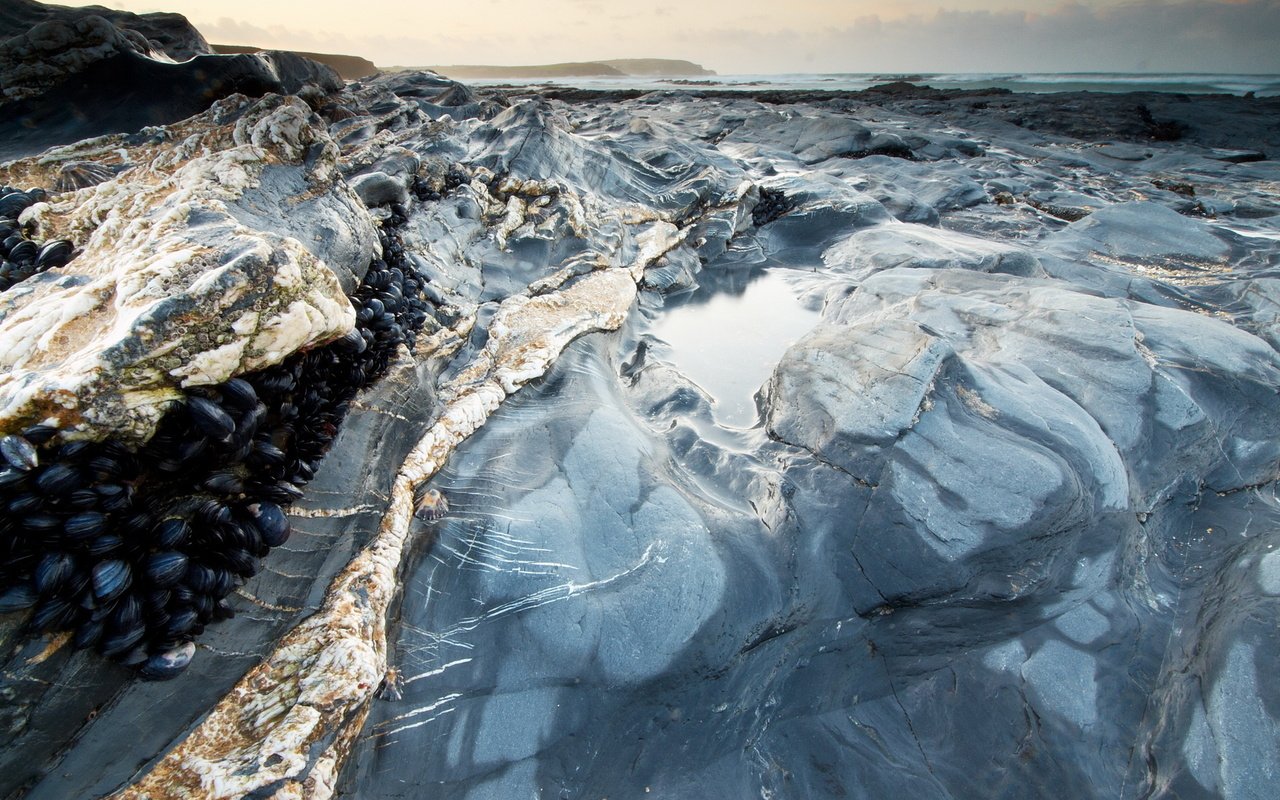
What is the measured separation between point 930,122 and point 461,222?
19.5 metres

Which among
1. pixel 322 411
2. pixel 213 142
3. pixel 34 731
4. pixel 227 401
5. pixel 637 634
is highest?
pixel 213 142

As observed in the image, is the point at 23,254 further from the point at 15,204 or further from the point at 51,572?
the point at 51,572

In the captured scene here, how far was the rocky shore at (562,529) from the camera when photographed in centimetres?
207

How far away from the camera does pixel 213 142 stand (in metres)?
4.18

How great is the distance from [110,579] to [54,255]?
2.59m

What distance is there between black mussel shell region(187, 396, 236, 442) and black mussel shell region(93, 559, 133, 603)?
0.56m

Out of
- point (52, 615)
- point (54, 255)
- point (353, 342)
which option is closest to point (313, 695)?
point (52, 615)

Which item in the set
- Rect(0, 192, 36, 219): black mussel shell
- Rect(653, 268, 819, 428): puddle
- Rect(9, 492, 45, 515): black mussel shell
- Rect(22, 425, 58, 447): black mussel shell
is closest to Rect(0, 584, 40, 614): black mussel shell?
Rect(9, 492, 45, 515): black mussel shell

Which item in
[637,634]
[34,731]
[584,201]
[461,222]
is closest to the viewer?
[34,731]

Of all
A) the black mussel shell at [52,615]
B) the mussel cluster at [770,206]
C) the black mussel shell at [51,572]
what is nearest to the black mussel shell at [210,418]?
the black mussel shell at [51,572]

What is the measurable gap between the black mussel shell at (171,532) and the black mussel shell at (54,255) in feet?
7.51

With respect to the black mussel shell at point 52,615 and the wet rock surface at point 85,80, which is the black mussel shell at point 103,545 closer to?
the black mussel shell at point 52,615

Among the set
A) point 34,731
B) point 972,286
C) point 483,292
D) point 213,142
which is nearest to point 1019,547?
point 972,286

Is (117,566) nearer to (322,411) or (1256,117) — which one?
(322,411)
